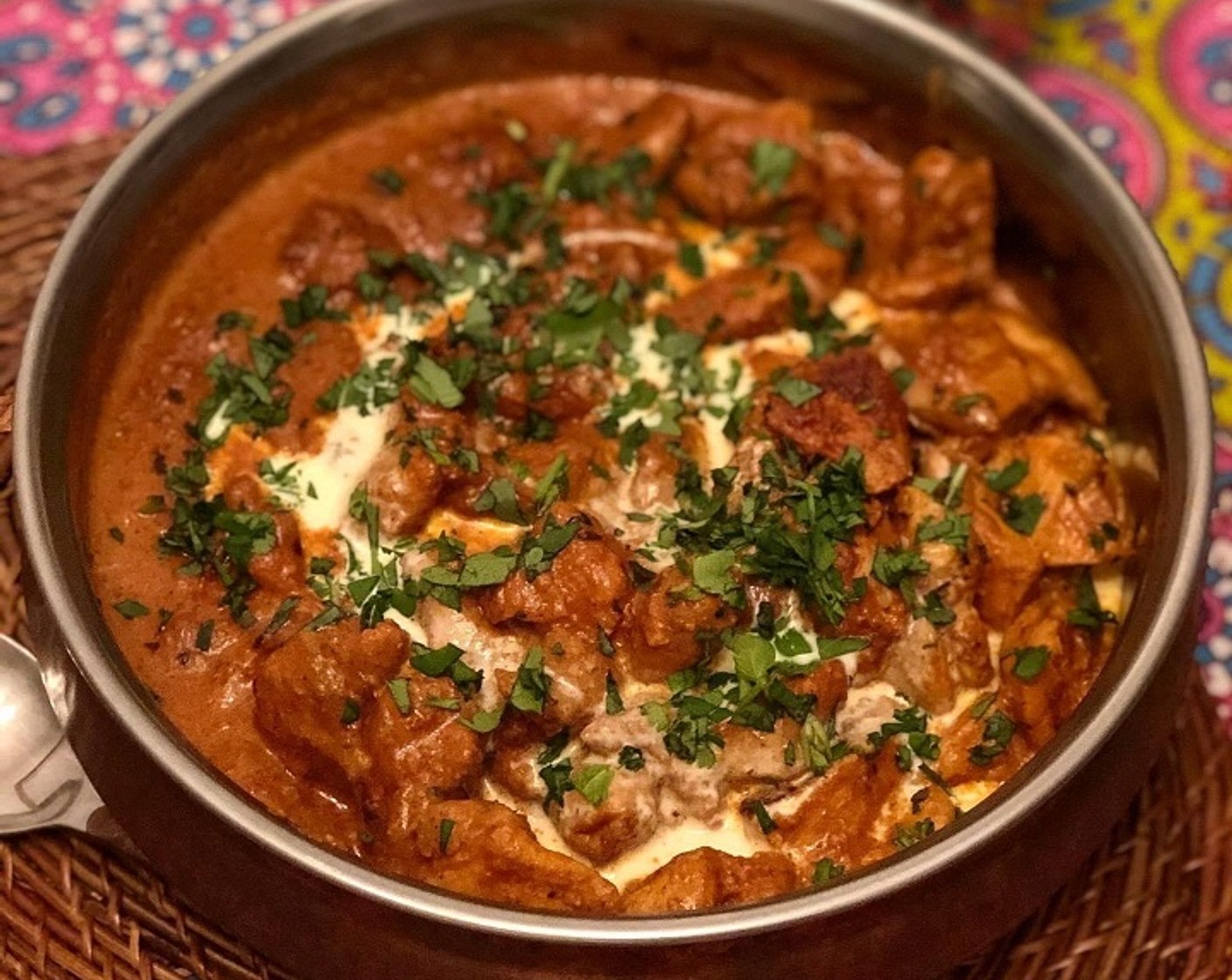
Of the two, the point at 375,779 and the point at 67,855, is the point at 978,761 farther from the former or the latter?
the point at 67,855

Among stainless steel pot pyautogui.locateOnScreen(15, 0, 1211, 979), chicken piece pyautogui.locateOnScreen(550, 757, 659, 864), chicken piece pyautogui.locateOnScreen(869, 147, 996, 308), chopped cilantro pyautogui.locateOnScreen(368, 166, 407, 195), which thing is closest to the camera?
stainless steel pot pyautogui.locateOnScreen(15, 0, 1211, 979)

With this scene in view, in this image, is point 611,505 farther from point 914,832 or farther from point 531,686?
point 914,832

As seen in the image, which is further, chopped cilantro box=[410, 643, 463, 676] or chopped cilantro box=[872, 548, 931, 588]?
chopped cilantro box=[872, 548, 931, 588]

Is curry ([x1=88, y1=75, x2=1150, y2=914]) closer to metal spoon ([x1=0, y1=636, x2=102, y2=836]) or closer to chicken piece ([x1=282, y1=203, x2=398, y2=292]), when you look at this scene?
chicken piece ([x1=282, y1=203, x2=398, y2=292])

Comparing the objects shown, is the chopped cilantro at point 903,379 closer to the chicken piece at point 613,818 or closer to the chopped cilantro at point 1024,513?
the chopped cilantro at point 1024,513

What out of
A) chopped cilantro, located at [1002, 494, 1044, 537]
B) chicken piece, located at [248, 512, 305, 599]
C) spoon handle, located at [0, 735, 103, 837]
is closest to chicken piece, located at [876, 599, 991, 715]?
chopped cilantro, located at [1002, 494, 1044, 537]

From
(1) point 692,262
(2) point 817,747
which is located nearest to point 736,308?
(1) point 692,262

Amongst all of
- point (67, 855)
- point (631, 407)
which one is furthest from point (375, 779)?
point (631, 407)
